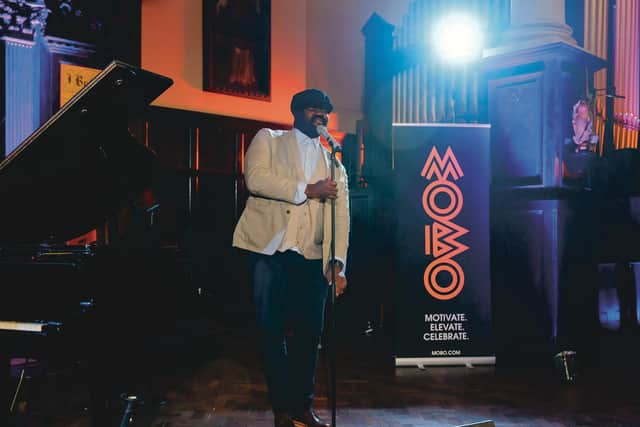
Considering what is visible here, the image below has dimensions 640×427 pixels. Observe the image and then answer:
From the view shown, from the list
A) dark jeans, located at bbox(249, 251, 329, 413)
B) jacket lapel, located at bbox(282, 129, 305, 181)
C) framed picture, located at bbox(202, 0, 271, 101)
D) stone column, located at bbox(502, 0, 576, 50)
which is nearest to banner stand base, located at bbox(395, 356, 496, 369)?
dark jeans, located at bbox(249, 251, 329, 413)

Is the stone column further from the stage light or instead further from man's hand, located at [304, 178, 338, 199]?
man's hand, located at [304, 178, 338, 199]

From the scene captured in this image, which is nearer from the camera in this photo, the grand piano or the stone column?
the grand piano

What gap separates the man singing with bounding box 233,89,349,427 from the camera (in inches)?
99.5

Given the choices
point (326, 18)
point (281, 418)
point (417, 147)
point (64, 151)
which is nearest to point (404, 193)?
point (417, 147)

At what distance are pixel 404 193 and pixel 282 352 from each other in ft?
5.76

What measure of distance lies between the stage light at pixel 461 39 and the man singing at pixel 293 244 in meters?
2.44

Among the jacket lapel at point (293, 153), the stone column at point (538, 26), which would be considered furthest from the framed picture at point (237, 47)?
the jacket lapel at point (293, 153)

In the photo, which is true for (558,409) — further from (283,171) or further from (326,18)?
(326,18)

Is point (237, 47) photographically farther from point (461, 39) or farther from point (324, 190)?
point (324, 190)

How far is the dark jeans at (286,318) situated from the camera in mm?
2531

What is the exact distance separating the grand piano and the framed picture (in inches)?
137

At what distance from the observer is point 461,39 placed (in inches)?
183

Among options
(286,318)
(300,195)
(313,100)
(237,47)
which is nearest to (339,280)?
(286,318)

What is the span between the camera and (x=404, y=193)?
4004 mm
